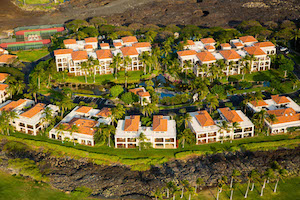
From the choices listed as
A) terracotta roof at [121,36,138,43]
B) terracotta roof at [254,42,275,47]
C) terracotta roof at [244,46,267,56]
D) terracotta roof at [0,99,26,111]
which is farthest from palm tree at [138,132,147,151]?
terracotta roof at [254,42,275,47]

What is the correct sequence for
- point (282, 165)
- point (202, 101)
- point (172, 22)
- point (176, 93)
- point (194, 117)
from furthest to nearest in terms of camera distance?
1. point (172, 22)
2. point (176, 93)
3. point (202, 101)
4. point (194, 117)
5. point (282, 165)

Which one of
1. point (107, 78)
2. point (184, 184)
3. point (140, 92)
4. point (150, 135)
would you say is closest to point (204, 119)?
point (150, 135)

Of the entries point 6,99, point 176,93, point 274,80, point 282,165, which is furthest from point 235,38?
point 6,99

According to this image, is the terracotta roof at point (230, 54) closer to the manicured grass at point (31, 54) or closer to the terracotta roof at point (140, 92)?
the terracotta roof at point (140, 92)

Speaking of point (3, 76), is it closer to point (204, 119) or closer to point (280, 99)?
point (204, 119)

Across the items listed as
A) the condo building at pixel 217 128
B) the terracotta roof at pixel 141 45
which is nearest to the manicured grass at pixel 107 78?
the terracotta roof at pixel 141 45

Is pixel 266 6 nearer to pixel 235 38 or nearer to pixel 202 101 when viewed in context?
pixel 235 38
